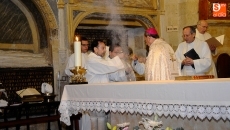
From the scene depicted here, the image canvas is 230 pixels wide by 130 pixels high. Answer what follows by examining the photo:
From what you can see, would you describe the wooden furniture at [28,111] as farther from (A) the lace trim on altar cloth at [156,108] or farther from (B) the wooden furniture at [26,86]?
(A) the lace trim on altar cloth at [156,108]

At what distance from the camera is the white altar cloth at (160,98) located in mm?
3170

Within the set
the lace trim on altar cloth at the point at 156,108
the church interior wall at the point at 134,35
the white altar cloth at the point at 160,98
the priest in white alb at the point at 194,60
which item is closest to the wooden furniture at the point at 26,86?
the church interior wall at the point at 134,35

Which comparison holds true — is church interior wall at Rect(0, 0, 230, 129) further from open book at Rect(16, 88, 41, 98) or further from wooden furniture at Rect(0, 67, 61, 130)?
open book at Rect(16, 88, 41, 98)

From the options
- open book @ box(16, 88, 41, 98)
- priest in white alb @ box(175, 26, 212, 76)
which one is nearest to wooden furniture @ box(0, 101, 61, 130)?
open book @ box(16, 88, 41, 98)

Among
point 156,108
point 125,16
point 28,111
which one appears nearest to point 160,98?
point 156,108

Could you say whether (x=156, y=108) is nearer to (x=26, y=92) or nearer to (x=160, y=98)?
(x=160, y=98)

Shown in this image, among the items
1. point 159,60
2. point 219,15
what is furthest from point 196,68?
point 219,15

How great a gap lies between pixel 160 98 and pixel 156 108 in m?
0.13

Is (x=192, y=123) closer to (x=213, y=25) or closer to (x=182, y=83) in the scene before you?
(x=182, y=83)

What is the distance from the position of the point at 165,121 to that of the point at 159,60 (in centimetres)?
188

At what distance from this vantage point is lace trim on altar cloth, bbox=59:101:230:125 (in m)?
3.20

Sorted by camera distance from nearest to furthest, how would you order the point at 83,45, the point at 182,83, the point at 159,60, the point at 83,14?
the point at 182,83, the point at 159,60, the point at 83,45, the point at 83,14

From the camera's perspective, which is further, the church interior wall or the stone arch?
the stone arch

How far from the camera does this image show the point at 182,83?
3398mm
